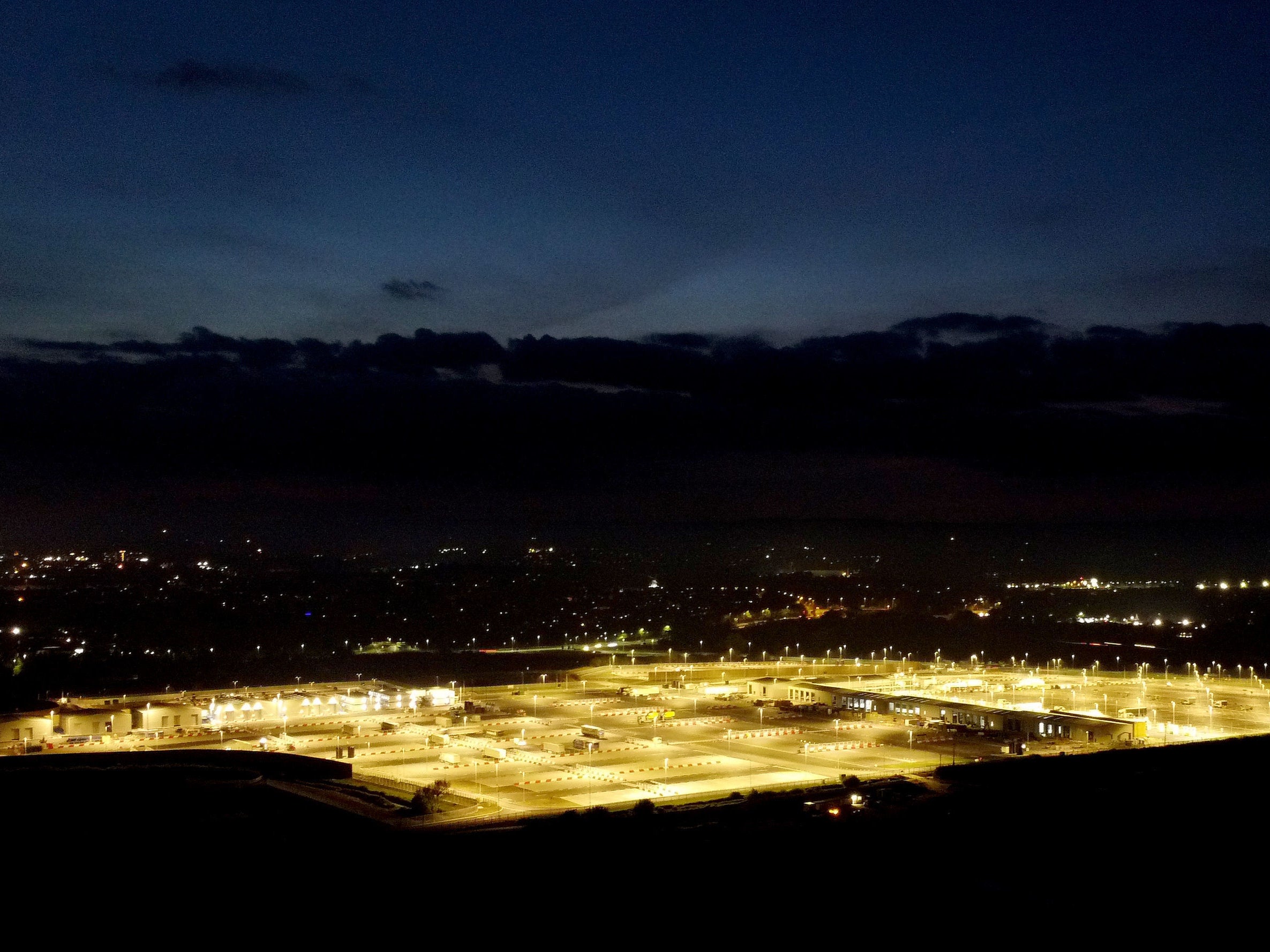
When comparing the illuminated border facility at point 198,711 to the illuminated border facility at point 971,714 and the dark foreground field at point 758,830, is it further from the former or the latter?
the illuminated border facility at point 971,714

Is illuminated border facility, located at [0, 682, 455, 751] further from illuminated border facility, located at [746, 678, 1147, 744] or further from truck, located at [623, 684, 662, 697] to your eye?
illuminated border facility, located at [746, 678, 1147, 744]

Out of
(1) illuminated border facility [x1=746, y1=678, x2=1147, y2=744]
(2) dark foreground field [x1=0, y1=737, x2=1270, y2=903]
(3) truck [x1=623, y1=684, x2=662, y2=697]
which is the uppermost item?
(2) dark foreground field [x1=0, y1=737, x2=1270, y2=903]

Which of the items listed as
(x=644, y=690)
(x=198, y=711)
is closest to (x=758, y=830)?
(x=198, y=711)

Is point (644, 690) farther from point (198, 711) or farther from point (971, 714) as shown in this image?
point (198, 711)

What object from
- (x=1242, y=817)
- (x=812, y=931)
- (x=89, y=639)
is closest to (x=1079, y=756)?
(x=1242, y=817)

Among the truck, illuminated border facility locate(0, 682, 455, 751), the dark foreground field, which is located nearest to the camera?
the dark foreground field

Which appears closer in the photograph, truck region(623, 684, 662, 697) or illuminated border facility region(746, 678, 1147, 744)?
illuminated border facility region(746, 678, 1147, 744)

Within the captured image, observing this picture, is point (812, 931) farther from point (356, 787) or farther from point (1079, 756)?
point (1079, 756)

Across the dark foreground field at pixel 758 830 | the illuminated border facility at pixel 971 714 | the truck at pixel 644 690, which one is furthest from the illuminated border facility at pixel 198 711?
the illuminated border facility at pixel 971 714

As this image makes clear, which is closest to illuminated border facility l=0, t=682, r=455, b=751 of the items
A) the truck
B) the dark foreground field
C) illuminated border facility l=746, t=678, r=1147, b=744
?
the dark foreground field

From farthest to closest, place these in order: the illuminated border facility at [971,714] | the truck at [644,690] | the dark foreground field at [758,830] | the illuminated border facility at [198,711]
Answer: the truck at [644,690]
the illuminated border facility at [971,714]
the illuminated border facility at [198,711]
the dark foreground field at [758,830]
